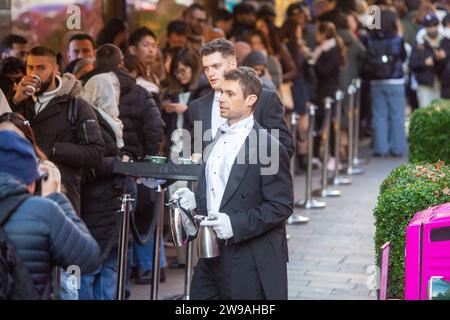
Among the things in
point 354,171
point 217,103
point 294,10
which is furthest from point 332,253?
point 294,10

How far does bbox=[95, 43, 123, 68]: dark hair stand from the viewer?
9398 mm

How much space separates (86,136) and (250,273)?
2227 mm

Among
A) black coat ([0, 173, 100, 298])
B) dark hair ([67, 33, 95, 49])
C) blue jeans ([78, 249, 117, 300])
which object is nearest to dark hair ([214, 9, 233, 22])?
dark hair ([67, 33, 95, 49])

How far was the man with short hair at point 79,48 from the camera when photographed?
33.5ft

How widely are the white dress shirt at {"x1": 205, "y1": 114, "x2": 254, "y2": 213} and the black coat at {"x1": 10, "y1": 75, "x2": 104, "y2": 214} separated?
186 cm

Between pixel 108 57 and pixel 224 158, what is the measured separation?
3141 millimetres

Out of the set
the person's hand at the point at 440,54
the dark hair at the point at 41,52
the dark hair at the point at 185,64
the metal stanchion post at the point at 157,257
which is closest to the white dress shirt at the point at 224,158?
the metal stanchion post at the point at 157,257

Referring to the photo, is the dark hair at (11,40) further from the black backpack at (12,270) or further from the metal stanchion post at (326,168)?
the metal stanchion post at (326,168)

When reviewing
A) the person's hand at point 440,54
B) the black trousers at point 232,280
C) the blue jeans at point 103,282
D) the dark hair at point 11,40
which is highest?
the person's hand at point 440,54

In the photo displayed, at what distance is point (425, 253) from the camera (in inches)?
244

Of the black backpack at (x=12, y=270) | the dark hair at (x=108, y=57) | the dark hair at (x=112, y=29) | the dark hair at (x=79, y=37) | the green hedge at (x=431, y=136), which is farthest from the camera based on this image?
the dark hair at (x=112, y=29)

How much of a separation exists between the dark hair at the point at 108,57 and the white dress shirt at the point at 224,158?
3.02 m
